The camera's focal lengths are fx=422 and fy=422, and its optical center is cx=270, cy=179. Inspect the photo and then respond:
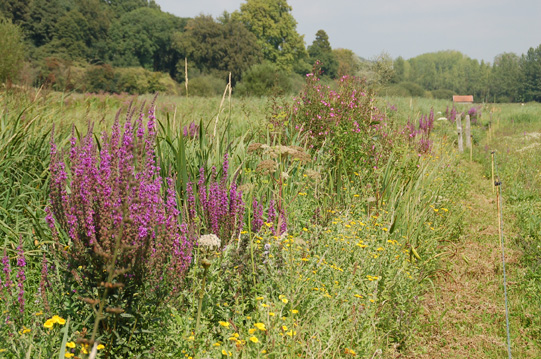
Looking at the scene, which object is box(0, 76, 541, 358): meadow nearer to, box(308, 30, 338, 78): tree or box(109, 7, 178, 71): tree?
box(109, 7, 178, 71): tree

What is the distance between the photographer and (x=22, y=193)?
403cm

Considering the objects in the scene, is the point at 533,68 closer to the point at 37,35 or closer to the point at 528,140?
the point at 528,140

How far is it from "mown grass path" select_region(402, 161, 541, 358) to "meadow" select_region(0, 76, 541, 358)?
6 cm

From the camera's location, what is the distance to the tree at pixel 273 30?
203 feet

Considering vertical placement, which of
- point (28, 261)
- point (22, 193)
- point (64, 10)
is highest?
point (64, 10)

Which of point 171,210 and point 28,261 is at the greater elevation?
point 171,210

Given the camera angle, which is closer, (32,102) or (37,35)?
(32,102)

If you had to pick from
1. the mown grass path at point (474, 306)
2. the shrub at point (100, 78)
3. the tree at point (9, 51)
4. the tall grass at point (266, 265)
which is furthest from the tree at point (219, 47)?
the mown grass path at point (474, 306)

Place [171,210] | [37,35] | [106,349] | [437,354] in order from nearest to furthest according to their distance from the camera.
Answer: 1. [106,349]
2. [171,210]
3. [437,354]
4. [37,35]

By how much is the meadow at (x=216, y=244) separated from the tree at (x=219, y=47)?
45.5m

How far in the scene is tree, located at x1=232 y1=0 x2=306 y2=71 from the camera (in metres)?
61.8

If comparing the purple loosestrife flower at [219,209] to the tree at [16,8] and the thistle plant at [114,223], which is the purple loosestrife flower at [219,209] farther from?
the tree at [16,8]

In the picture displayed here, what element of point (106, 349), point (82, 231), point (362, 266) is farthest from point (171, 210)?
point (362, 266)

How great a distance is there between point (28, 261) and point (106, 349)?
175 centimetres
